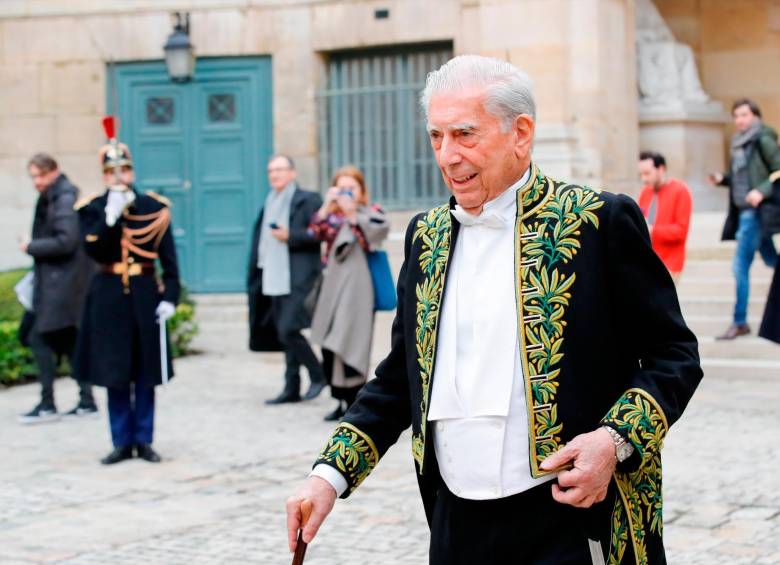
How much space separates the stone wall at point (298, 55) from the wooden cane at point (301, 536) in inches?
441

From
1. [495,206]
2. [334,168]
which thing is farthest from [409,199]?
[495,206]

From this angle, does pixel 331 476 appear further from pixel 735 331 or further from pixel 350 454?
pixel 735 331

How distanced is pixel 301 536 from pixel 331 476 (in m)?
0.16

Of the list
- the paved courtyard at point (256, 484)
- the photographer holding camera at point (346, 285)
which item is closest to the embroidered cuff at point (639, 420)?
the paved courtyard at point (256, 484)

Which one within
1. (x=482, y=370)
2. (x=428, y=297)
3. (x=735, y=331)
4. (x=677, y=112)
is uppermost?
(x=677, y=112)

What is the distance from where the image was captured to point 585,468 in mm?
2777

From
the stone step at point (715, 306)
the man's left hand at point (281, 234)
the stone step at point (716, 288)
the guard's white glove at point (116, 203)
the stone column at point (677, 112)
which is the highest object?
the stone column at point (677, 112)

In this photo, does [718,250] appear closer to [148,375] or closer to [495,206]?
[148,375]

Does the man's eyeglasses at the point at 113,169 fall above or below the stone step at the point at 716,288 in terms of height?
above

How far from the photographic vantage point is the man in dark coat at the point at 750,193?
36.1ft

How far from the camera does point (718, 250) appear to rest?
13086 mm

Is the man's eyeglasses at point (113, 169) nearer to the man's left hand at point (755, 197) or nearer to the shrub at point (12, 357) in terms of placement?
the shrub at point (12, 357)

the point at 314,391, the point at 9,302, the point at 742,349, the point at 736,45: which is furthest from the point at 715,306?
the point at 9,302

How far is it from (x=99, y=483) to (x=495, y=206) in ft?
16.7
